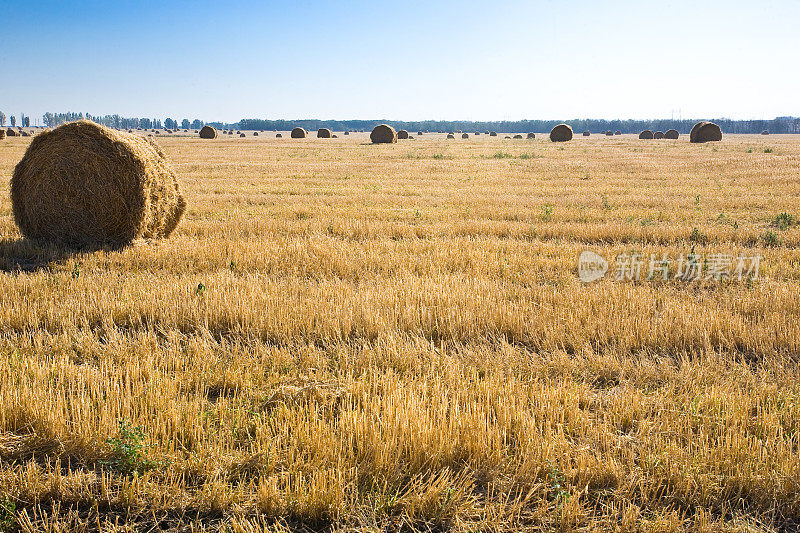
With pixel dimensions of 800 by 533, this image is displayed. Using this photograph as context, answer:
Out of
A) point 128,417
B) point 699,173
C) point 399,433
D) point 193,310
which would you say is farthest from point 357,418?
point 699,173

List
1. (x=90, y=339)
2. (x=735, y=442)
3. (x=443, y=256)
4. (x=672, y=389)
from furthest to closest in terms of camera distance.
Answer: (x=443, y=256)
(x=90, y=339)
(x=672, y=389)
(x=735, y=442)

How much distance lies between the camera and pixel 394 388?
4.85 metres

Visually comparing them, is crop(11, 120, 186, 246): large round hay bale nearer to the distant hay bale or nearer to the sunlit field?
the sunlit field

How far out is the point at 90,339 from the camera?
600 centimetres

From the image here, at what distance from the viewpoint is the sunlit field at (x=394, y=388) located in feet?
11.7

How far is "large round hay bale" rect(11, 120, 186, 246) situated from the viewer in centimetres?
1034

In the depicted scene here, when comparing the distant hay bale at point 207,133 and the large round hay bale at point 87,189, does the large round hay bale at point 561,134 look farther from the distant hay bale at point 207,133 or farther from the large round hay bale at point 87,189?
the large round hay bale at point 87,189

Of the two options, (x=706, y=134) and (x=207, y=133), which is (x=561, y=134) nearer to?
(x=706, y=134)

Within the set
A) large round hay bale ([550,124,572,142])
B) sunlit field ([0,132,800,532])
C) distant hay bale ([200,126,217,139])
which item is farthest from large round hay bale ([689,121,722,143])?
distant hay bale ([200,126,217,139])

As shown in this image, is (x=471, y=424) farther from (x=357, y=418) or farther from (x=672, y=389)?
(x=672, y=389)

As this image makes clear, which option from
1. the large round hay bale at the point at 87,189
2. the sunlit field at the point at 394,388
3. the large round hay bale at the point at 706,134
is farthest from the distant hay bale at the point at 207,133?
the sunlit field at the point at 394,388

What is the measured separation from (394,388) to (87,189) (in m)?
8.10

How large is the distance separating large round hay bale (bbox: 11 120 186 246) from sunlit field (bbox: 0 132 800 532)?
0.68 meters

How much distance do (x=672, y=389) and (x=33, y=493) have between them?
4.75 meters
